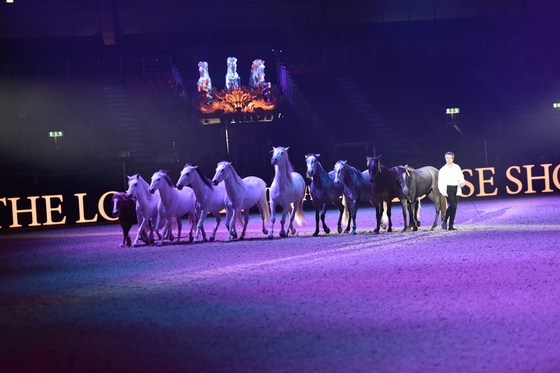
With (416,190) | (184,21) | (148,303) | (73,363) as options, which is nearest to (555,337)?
(73,363)

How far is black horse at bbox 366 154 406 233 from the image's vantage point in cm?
1731

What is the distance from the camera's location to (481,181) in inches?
1097

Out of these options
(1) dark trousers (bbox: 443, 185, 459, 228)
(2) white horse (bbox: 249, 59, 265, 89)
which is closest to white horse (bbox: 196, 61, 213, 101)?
(2) white horse (bbox: 249, 59, 265, 89)

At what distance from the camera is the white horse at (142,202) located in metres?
16.3

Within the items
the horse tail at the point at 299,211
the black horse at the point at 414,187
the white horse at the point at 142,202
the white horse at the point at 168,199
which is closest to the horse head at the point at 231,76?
the horse tail at the point at 299,211

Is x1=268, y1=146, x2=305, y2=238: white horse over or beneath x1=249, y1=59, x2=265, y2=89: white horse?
beneath

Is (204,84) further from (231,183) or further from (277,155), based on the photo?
(231,183)

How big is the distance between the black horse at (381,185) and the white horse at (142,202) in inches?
190

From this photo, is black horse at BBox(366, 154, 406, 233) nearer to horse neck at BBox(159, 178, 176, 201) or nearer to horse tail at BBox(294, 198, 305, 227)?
horse tail at BBox(294, 198, 305, 227)

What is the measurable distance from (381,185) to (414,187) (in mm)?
800

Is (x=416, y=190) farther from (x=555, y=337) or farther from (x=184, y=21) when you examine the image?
(x=184, y=21)

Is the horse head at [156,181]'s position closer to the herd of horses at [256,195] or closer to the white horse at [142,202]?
the herd of horses at [256,195]

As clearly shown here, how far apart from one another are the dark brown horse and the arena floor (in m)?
1.25

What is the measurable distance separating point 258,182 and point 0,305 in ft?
30.1
